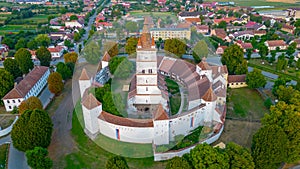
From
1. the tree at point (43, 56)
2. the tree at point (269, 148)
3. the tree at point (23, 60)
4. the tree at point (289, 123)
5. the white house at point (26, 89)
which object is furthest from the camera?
the tree at point (43, 56)

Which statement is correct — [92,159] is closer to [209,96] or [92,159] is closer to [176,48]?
[209,96]

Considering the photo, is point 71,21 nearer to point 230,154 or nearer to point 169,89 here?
point 169,89

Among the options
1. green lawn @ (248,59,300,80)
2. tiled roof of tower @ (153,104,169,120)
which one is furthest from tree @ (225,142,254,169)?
green lawn @ (248,59,300,80)

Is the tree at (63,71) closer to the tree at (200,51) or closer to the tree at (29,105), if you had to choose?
the tree at (29,105)

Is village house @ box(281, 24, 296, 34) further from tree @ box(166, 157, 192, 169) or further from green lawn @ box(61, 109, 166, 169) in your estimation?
tree @ box(166, 157, 192, 169)

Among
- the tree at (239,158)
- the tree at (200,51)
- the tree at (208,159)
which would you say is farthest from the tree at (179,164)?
the tree at (200,51)
